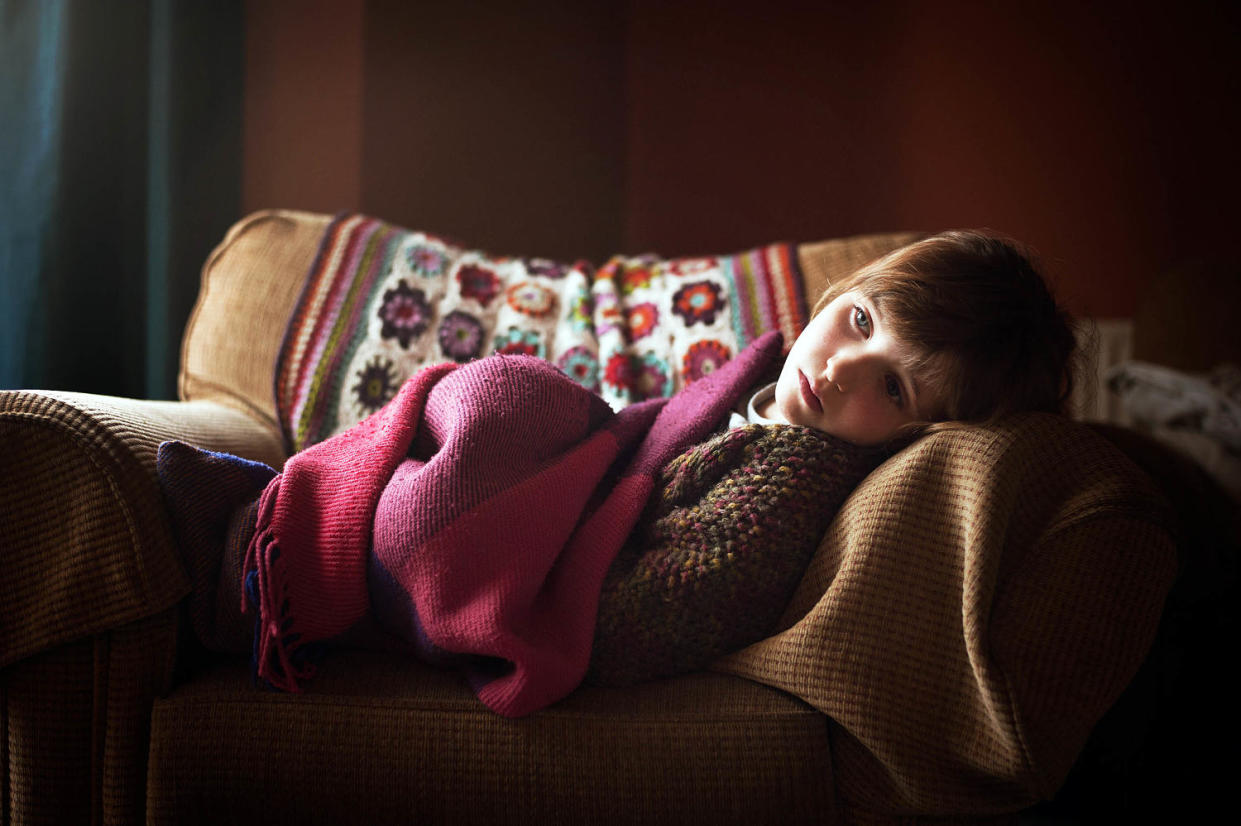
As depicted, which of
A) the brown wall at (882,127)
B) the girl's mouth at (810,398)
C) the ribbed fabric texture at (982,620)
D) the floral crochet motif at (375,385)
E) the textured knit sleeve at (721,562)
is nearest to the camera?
the ribbed fabric texture at (982,620)

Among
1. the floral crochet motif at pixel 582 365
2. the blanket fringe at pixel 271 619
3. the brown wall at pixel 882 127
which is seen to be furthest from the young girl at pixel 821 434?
the brown wall at pixel 882 127

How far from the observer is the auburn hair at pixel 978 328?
0.87 metres

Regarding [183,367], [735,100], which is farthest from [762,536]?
[735,100]

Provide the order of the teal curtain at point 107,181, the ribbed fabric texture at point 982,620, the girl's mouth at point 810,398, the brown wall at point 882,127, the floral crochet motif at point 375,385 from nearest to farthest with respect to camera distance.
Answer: the ribbed fabric texture at point 982,620
the girl's mouth at point 810,398
the floral crochet motif at point 375,385
the teal curtain at point 107,181
the brown wall at point 882,127

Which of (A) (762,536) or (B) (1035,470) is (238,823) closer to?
(A) (762,536)

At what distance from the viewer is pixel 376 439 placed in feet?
2.94

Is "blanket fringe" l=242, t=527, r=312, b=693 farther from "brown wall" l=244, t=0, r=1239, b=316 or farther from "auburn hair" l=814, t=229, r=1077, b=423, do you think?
"brown wall" l=244, t=0, r=1239, b=316

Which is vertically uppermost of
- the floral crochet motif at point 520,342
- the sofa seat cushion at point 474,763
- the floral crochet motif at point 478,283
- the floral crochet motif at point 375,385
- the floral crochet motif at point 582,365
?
the floral crochet motif at point 478,283

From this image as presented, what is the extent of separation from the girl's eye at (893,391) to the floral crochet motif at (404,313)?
0.71m

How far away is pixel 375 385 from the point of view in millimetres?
1270

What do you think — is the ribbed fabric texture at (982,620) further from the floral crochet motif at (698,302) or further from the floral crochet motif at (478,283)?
the floral crochet motif at (478,283)

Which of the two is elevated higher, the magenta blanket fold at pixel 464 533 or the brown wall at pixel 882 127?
the brown wall at pixel 882 127

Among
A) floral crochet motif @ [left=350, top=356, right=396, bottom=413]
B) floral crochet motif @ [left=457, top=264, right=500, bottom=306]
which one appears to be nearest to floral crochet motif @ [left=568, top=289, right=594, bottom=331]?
floral crochet motif @ [left=457, top=264, right=500, bottom=306]

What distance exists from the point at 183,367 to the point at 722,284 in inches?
33.0
